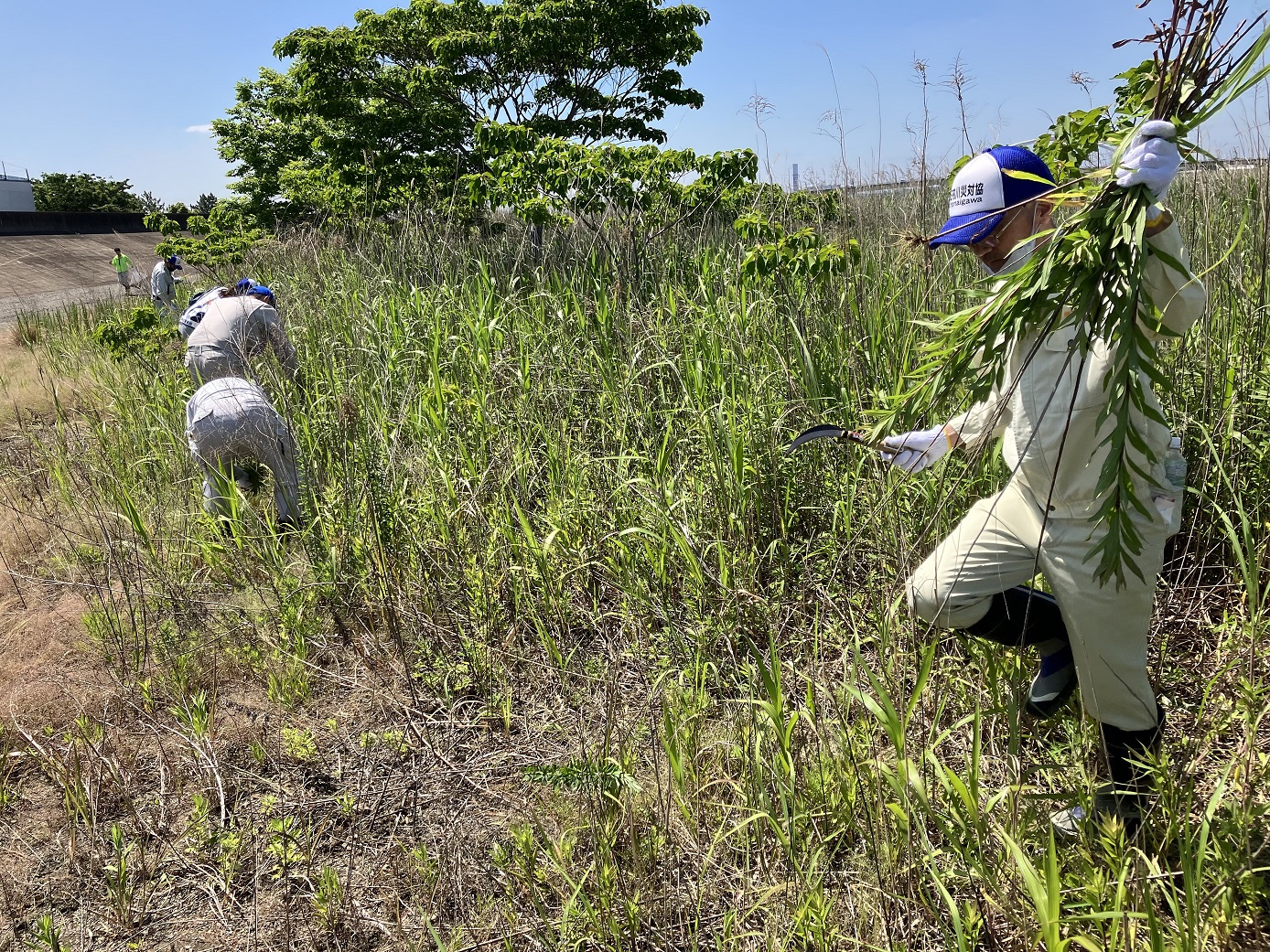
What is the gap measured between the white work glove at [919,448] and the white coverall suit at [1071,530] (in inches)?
5.0

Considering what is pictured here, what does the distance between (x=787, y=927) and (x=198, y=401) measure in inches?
135

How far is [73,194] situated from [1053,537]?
4094 centimetres

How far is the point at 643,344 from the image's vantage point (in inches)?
143

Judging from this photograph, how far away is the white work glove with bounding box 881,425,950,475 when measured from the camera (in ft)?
6.22

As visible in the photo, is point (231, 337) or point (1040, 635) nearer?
point (1040, 635)

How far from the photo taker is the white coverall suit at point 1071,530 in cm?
149

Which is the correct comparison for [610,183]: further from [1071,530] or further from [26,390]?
[26,390]

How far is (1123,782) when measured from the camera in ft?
5.40

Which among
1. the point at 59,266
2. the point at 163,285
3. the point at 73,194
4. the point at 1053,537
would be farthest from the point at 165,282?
the point at 73,194

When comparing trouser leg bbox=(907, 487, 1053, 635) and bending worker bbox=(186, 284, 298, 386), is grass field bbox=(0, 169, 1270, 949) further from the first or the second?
bending worker bbox=(186, 284, 298, 386)

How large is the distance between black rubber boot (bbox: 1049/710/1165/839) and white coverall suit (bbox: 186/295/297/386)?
4.08m

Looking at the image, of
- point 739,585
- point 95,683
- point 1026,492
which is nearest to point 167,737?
point 95,683

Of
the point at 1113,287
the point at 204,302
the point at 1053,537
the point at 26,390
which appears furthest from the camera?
the point at 26,390

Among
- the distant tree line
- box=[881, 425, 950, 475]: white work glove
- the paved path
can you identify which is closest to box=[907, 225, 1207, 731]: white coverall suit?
box=[881, 425, 950, 475]: white work glove
